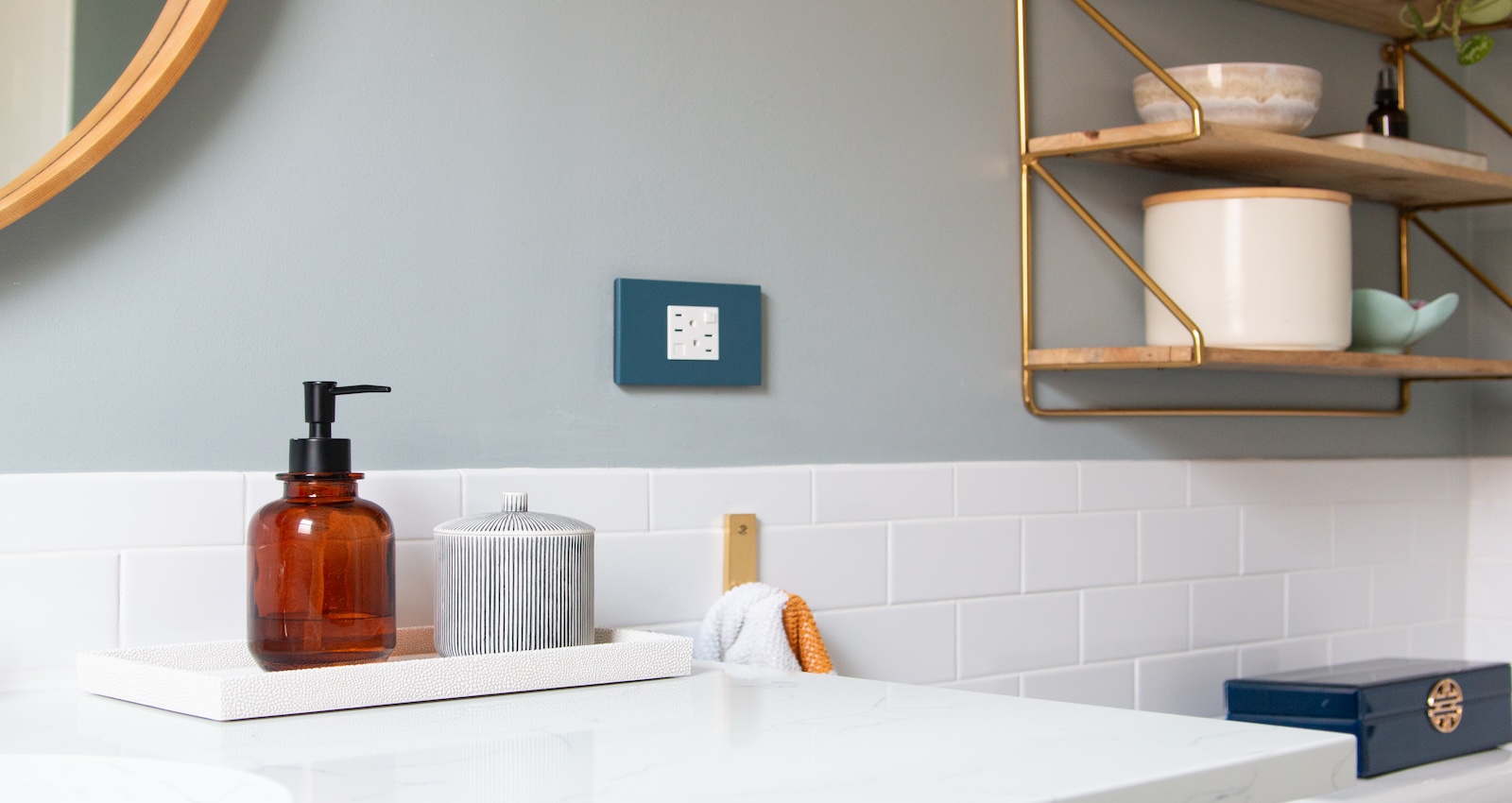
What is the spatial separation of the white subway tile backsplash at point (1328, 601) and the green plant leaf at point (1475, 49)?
64cm

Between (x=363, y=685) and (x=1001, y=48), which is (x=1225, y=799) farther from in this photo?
(x=1001, y=48)

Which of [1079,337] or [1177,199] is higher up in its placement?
[1177,199]

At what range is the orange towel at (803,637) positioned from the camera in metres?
1.18

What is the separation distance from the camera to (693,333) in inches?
48.9

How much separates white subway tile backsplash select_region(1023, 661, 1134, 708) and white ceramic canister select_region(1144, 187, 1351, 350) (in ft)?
1.23

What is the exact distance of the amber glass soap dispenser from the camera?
35.0 inches

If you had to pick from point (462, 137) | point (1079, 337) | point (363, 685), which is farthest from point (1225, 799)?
point (1079, 337)

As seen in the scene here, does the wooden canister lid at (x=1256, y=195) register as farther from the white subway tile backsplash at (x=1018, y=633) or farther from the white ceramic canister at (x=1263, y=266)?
the white subway tile backsplash at (x=1018, y=633)

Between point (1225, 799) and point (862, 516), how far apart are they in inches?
26.7

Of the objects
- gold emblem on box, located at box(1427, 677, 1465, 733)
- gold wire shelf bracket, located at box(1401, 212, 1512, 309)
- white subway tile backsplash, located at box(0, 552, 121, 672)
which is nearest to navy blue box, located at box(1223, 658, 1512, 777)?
gold emblem on box, located at box(1427, 677, 1465, 733)

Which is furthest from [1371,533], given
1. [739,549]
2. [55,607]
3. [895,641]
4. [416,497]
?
[55,607]

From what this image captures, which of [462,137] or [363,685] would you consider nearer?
[363,685]

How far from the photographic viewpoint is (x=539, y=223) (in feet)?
3.85

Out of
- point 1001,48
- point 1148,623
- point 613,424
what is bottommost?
point 1148,623
